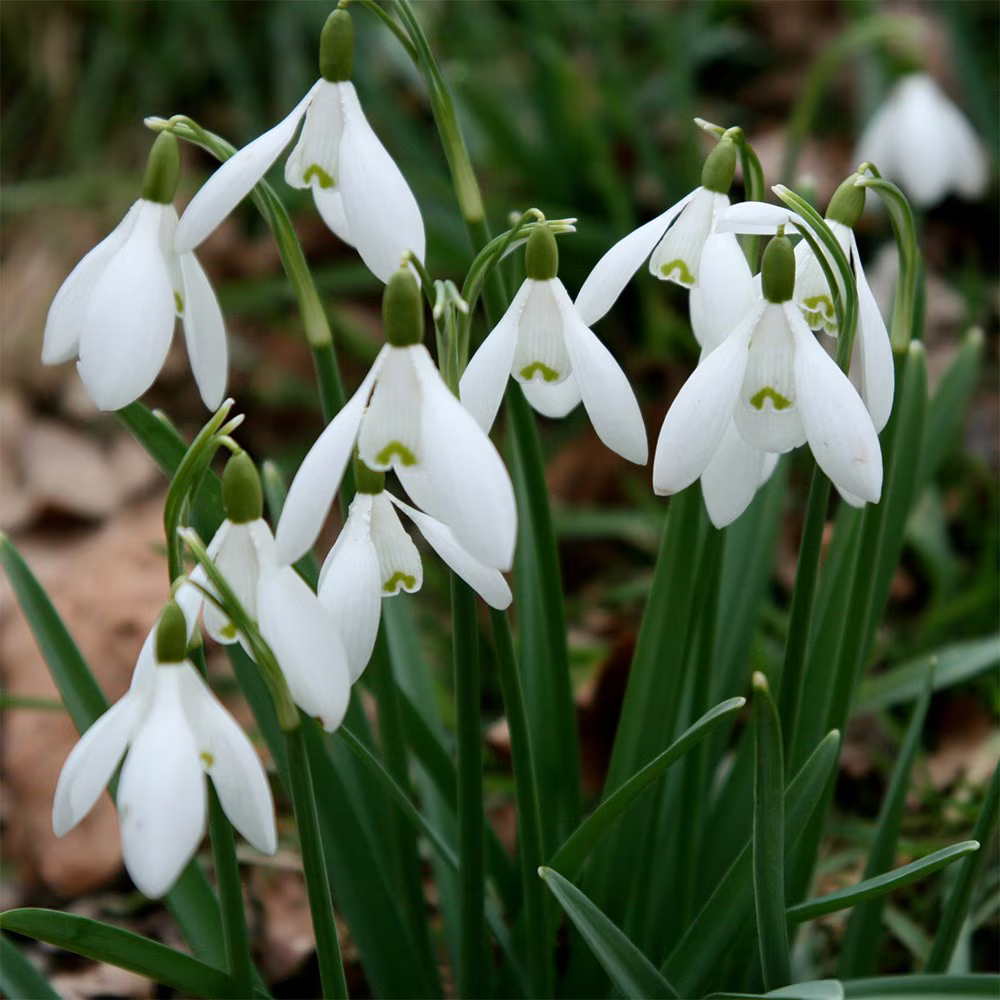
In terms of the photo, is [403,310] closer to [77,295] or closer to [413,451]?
[413,451]

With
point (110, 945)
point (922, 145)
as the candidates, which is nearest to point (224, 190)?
point (110, 945)

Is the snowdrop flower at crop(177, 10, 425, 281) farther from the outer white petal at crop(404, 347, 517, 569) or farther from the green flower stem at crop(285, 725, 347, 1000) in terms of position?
the green flower stem at crop(285, 725, 347, 1000)

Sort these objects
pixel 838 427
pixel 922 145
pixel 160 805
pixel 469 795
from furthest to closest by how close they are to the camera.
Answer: pixel 922 145, pixel 469 795, pixel 838 427, pixel 160 805

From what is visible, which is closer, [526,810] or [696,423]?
[696,423]

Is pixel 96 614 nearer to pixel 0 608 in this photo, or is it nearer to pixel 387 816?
pixel 0 608

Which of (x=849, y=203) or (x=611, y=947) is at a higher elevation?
(x=849, y=203)
